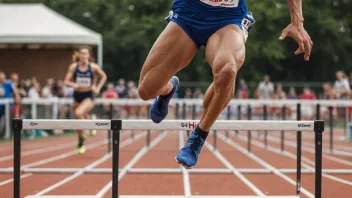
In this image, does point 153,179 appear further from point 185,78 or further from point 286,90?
point 185,78

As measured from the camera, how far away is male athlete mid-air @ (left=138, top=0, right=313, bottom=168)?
4.49m

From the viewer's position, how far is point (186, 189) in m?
7.34

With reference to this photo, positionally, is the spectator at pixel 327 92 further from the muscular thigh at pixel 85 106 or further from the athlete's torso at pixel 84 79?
the muscular thigh at pixel 85 106

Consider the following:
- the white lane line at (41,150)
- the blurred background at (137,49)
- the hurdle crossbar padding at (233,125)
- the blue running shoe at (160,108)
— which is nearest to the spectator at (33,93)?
the blurred background at (137,49)

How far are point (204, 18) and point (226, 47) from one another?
1.05ft

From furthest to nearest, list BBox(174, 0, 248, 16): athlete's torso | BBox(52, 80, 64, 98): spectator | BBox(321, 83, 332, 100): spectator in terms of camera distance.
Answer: BBox(52, 80, 64, 98): spectator → BBox(321, 83, 332, 100): spectator → BBox(174, 0, 248, 16): athlete's torso

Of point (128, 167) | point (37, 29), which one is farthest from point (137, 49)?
point (128, 167)

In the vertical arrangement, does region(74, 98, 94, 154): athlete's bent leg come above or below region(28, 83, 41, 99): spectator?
below

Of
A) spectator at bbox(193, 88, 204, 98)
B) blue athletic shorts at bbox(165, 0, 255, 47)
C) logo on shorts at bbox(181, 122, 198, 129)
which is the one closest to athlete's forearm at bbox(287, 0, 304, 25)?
blue athletic shorts at bbox(165, 0, 255, 47)

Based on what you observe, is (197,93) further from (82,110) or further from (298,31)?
(298,31)

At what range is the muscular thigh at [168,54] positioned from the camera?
4.72m

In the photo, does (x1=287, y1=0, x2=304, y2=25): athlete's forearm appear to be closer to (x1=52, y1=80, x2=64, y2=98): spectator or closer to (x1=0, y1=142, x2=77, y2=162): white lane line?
(x1=0, y1=142, x2=77, y2=162): white lane line

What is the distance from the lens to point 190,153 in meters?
4.77

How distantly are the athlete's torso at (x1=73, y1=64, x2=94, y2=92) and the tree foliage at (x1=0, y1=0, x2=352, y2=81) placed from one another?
75.1ft
